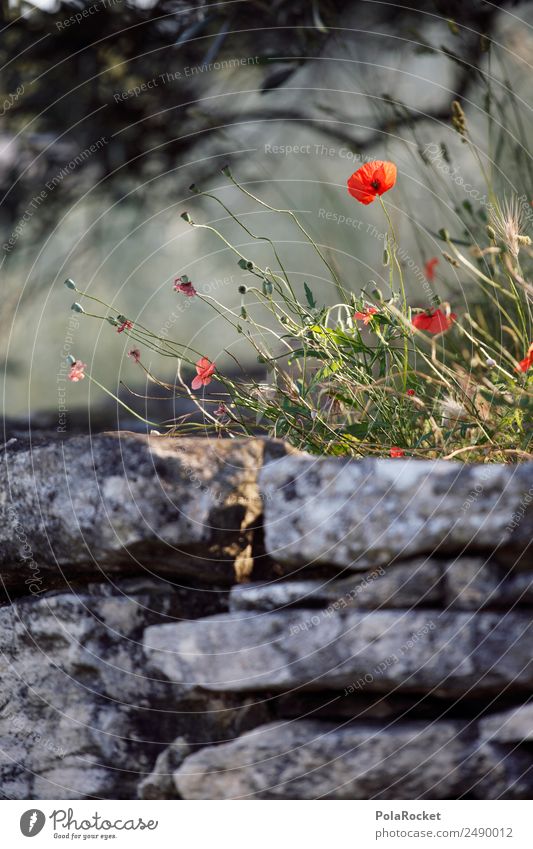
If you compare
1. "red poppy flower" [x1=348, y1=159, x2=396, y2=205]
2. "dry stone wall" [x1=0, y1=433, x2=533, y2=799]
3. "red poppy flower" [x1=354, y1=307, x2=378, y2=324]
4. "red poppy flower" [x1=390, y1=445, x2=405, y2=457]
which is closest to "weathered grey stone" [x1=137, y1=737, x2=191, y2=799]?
"dry stone wall" [x1=0, y1=433, x2=533, y2=799]

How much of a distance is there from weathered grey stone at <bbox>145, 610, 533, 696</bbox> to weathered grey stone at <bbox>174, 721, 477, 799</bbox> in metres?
0.07

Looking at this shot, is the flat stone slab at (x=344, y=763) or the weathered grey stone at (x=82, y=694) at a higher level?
the weathered grey stone at (x=82, y=694)

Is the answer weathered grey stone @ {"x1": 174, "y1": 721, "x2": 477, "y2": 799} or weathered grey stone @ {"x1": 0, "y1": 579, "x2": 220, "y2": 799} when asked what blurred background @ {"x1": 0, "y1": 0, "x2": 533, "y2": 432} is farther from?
weathered grey stone @ {"x1": 174, "y1": 721, "x2": 477, "y2": 799}

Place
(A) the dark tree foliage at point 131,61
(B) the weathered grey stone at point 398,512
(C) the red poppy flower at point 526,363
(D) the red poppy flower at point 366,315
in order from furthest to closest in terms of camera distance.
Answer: (A) the dark tree foliage at point 131,61 < (D) the red poppy flower at point 366,315 < (C) the red poppy flower at point 526,363 < (B) the weathered grey stone at point 398,512

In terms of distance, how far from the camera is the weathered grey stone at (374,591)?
130 centimetres

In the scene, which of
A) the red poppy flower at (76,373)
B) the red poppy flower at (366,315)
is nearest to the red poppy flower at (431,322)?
the red poppy flower at (366,315)

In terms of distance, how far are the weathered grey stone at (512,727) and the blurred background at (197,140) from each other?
150cm

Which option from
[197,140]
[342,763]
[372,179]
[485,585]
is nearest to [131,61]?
[197,140]

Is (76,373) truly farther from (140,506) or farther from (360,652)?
(360,652)

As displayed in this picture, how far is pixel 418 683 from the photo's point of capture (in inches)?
50.7

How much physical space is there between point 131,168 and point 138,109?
Result: 189mm

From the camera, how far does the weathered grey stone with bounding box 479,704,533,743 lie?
130 centimetres

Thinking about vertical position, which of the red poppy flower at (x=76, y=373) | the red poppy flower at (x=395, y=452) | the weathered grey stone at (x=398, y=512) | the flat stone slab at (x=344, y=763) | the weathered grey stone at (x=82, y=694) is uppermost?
the red poppy flower at (x=76, y=373)

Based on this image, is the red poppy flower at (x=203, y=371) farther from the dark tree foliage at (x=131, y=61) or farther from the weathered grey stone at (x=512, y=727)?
the dark tree foliage at (x=131, y=61)
